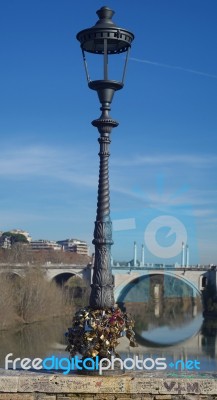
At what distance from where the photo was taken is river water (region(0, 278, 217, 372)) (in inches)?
695

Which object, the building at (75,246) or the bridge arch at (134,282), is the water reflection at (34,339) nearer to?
the bridge arch at (134,282)

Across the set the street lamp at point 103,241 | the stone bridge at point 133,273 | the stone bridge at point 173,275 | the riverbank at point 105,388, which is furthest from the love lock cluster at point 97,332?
the stone bridge at point 173,275

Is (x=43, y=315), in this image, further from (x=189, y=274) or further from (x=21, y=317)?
(x=189, y=274)

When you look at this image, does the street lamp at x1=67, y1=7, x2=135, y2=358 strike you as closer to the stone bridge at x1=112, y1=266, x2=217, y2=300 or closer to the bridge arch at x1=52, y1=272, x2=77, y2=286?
the stone bridge at x1=112, y1=266, x2=217, y2=300

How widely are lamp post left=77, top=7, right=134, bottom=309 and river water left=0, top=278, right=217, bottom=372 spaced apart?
3627mm

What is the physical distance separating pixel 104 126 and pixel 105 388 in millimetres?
2533

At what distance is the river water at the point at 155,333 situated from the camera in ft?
57.9

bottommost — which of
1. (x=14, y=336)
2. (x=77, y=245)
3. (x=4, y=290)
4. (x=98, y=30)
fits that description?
(x=14, y=336)

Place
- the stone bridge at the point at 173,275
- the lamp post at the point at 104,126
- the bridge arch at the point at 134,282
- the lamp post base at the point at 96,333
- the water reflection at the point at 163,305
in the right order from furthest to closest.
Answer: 1. the bridge arch at the point at 134,282
2. the stone bridge at the point at 173,275
3. the water reflection at the point at 163,305
4. the lamp post at the point at 104,126
5. the lamp post base at the point at 96,333

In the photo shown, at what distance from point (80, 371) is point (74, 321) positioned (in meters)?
0.47

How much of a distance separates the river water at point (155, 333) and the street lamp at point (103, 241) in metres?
3.61

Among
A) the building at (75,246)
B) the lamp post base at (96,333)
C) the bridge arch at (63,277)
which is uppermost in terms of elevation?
the building at (75,246)

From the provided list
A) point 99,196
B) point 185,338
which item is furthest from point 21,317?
point 99,196

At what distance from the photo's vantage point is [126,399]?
4848 millimetres
